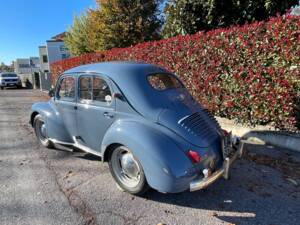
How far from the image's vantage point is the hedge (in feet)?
16.0

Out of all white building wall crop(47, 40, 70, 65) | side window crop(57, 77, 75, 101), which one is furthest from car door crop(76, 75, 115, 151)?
white building wall crop(47, 40, 70, 65)

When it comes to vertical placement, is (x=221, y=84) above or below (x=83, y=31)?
below

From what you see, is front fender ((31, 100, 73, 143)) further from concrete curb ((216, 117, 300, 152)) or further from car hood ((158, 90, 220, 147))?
concrete curb ((216, 117, 300, 152))

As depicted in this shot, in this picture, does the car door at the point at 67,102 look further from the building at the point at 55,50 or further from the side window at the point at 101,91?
the building at the point at 55,50

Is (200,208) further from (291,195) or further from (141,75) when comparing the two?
(141,75)

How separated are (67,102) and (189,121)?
7.67 feet

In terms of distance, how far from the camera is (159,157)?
2938mm

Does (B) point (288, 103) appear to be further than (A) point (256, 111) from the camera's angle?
No

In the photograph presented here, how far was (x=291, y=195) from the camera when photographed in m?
3.50

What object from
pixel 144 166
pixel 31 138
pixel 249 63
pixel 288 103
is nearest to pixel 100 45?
pixel 31 138

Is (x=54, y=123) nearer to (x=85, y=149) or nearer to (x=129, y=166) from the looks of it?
(x=85, y=149)

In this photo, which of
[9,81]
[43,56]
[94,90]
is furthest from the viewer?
[43,56]

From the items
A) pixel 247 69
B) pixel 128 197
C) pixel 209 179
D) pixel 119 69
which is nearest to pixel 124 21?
pixel 247 69

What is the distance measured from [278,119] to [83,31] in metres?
18.4
